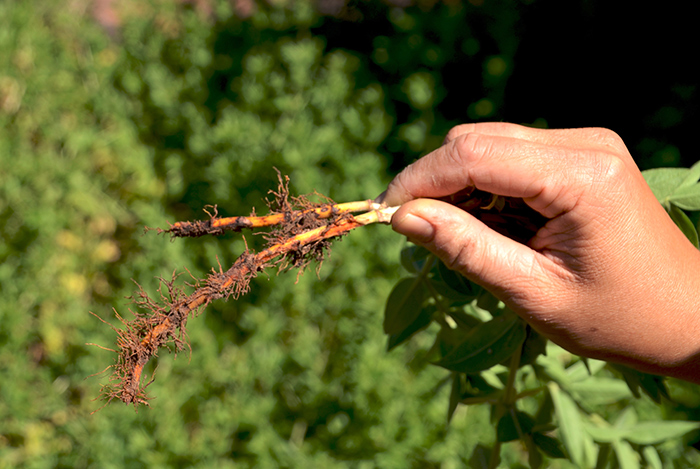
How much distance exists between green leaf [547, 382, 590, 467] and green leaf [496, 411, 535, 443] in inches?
4.3

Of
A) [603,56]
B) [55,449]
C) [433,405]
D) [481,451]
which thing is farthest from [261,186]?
[603,56]

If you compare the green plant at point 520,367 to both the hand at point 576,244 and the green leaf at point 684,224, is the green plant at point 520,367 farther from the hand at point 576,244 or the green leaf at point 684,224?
the hand at point 576,244

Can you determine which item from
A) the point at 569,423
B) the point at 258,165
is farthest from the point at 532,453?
the point at 258,165

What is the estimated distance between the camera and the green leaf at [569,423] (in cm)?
129

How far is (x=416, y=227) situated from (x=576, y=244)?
302mm

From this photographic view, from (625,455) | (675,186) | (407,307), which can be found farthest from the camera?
(625,455)

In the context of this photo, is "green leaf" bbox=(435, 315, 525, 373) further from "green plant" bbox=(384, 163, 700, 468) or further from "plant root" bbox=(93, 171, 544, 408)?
"plant root" bbox=(93, 171, 544, 408)

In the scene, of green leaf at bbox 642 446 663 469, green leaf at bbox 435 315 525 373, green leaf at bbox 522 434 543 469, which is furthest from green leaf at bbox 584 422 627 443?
green leaf at bbox 435 315 525 373

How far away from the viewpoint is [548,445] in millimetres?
1228

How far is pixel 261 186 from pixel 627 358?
7.14 feet

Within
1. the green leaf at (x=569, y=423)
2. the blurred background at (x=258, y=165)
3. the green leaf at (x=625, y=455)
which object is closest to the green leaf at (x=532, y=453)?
the green leaf at (x=569, y=423)

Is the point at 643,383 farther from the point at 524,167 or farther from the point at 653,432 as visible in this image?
the point at 524,167

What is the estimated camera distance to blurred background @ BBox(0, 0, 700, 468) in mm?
2520

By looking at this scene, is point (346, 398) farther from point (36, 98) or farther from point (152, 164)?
point (36, 98)
